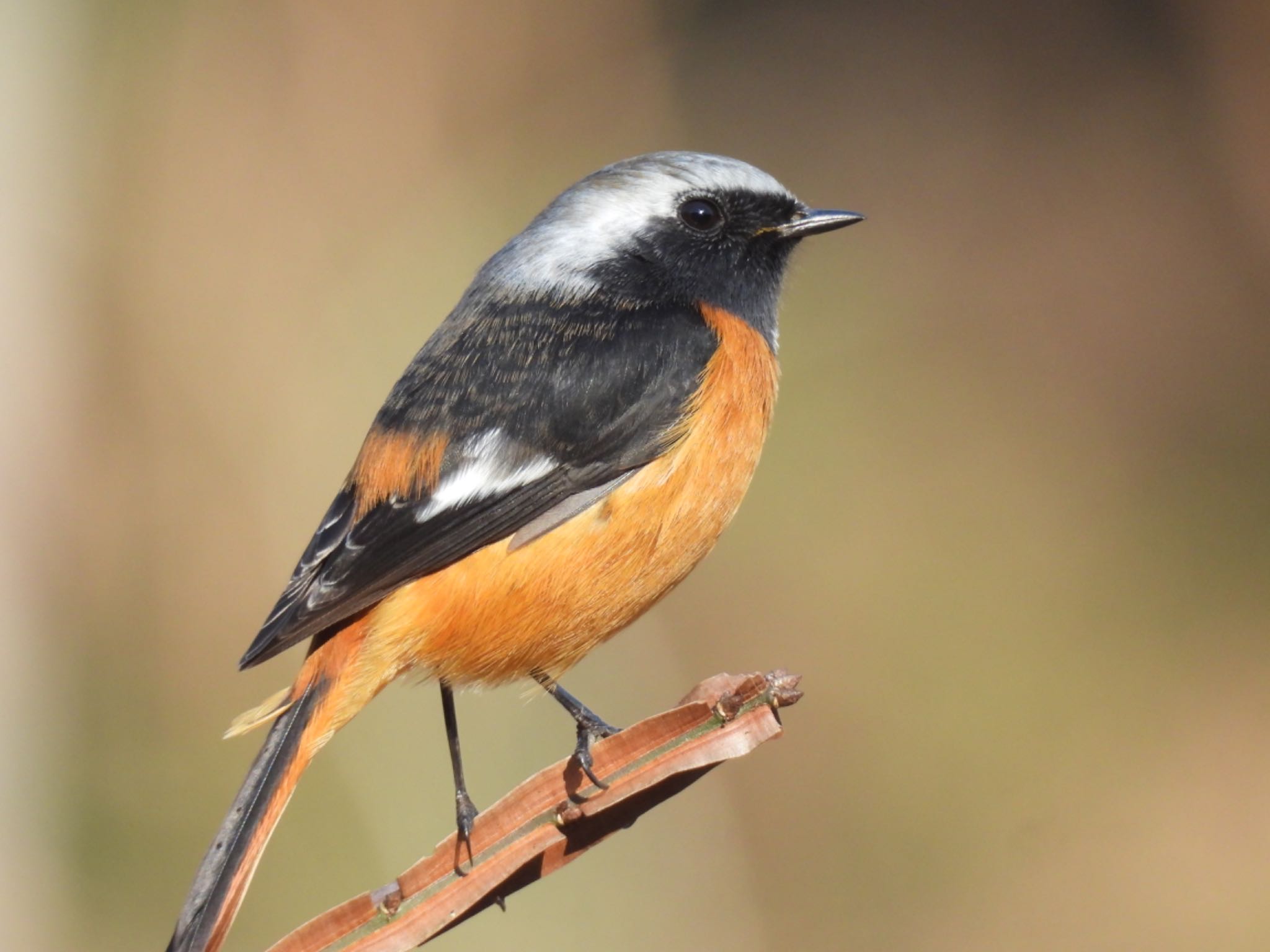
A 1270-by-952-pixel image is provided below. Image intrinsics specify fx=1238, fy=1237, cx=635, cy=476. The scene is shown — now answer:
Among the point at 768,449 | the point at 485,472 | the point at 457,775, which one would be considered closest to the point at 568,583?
the point at 485,472

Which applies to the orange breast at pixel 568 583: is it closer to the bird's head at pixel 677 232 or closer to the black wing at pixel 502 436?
the black wing at pixel 502 436

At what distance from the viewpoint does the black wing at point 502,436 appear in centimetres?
281

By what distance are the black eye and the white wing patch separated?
102cm

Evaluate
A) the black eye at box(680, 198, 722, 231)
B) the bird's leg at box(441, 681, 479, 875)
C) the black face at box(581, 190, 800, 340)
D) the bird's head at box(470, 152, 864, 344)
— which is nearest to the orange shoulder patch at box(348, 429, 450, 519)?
the bird's leg at box(441, 681, 479, 875)

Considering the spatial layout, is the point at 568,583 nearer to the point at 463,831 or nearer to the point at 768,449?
the point at 463,831

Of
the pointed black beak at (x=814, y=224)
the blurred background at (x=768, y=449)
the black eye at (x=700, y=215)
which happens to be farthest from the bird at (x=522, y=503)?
the blurred background at (x=768, y=449)

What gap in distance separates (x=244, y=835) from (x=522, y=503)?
0.96 meters

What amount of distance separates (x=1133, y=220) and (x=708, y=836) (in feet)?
13.9

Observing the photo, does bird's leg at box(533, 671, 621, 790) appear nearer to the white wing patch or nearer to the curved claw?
the curved claw

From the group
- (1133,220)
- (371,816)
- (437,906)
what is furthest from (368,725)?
(1133,220)

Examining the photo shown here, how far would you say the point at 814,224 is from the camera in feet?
12.1

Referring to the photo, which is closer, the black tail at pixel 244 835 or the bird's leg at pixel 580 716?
the black tail at pixel 244 835

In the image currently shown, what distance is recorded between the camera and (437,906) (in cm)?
193

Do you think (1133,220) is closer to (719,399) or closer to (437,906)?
(719,399)
